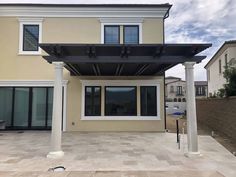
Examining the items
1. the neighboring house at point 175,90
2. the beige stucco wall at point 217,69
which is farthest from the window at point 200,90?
the beige stucco wall at point 217,69

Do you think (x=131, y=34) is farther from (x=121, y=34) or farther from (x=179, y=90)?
(x=179, y=90)

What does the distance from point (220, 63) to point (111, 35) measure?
15.0m

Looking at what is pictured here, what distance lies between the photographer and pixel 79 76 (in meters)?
13.2

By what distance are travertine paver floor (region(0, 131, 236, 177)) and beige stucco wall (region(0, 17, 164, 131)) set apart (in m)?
2.31

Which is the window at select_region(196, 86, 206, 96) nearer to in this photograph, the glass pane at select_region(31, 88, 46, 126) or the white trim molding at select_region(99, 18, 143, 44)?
the white trim molding at select_region(99, 18, 143, 44)

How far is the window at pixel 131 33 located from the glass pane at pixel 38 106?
557 centimetres

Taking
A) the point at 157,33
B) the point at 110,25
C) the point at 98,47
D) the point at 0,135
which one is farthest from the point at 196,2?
the point at 0,135

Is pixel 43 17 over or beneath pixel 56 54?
over

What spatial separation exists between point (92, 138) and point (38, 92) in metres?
4.56

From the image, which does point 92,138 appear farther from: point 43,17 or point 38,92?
point 43,17

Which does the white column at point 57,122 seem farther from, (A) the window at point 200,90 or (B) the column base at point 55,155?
(A) the window at point 200,90

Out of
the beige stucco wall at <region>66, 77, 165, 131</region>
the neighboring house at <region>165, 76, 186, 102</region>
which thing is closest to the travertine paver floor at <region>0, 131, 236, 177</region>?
the beige stucco wall at <region>66, 77, 165, 131</region>

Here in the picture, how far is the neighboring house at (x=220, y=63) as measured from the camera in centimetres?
2055

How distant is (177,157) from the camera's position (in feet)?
25.1
